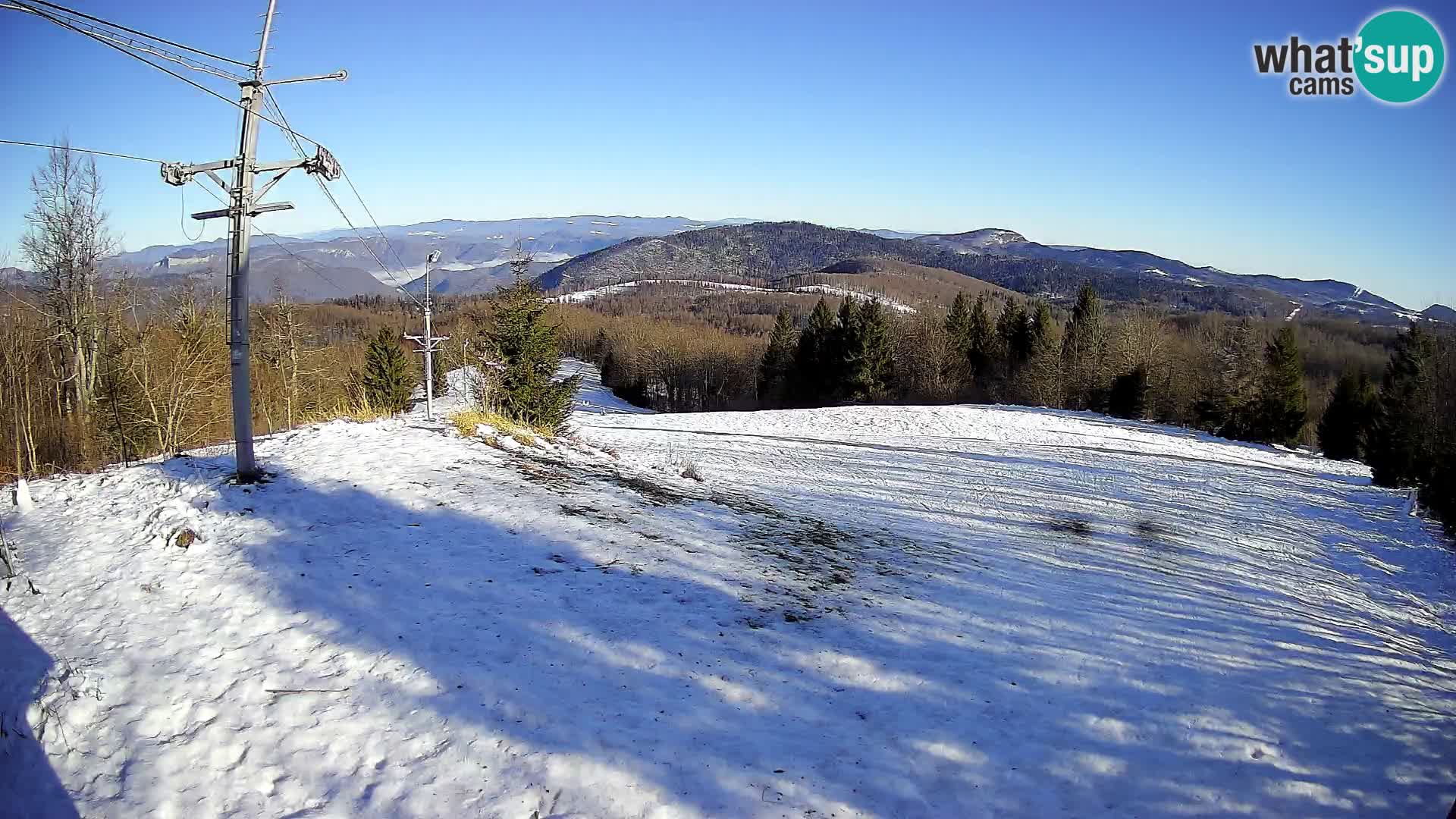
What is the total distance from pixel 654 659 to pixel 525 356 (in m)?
15.6

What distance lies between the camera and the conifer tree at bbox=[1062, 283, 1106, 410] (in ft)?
157

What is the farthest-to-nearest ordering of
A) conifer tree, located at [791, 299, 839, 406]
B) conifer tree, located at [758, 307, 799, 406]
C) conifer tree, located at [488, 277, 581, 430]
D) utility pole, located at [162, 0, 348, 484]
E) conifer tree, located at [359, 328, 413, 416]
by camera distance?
conifer tree, located at [758, 307, 799, 406] → conifer tree, located at [791, 299, 839, 406] → conifer tree, located at [359, 328, 413, 416] → conifer tree, located at [488, 277, 581, 430] → utility pole, located at [162, 0, 348, 484]

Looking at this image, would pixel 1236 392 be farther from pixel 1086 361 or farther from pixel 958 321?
pixel 958 321

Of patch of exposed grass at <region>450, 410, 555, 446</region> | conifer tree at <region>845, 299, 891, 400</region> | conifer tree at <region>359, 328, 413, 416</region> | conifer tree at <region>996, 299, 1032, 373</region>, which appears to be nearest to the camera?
patch of exposed grass at <region>450, 410, 555, 446</region>

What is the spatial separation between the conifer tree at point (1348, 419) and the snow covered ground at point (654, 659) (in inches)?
1394

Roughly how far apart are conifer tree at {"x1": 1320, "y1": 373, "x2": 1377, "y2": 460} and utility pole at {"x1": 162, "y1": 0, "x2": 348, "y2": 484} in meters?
50.1

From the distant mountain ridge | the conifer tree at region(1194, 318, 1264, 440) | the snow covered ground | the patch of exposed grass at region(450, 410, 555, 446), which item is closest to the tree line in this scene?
the conifer tree at region(1194, 318, 1264, 440)

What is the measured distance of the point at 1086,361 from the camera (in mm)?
49000

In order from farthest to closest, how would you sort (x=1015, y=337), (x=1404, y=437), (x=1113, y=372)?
1. (x=1015, y=337)
2. (x=1113, y=372)
3. (x=1404, y=437)

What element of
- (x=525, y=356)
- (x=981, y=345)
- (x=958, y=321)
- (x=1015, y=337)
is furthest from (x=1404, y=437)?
(x=958, y=321)

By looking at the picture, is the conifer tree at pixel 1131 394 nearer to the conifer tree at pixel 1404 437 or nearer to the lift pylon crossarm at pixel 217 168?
the conifer tree at pixel 1404 437

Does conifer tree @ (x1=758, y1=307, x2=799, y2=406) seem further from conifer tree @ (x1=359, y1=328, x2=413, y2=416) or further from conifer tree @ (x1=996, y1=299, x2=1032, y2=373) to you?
conifer tree @ (x1=359, y1=328, x2=413, y2=416)

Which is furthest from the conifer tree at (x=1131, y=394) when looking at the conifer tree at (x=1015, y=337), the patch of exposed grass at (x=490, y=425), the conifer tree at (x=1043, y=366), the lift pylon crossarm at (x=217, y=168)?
the lift pylon crossarm at (x=217, y=168)

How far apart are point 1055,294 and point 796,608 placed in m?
162
